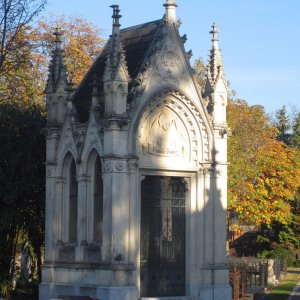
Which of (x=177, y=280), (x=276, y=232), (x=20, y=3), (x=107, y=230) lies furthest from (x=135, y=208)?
(x=276, y=232)

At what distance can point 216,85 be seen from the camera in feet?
77.1

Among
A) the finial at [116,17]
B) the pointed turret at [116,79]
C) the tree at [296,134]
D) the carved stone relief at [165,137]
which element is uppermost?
the tree at [296,134]

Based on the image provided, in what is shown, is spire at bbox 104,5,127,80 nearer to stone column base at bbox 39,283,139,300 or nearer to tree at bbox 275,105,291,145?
stone column base at bbox 39,283,139,300

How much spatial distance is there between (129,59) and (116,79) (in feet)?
6.50

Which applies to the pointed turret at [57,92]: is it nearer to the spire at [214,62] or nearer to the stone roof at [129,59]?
the stone roof at [129,59]

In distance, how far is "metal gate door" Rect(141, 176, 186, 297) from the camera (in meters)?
22.4

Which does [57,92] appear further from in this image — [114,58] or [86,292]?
[86,292]

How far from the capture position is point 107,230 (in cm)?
2128

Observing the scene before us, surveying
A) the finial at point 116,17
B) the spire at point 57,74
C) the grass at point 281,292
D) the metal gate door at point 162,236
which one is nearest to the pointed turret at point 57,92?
the spire at point 57,74

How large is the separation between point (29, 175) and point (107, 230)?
15.6 ft

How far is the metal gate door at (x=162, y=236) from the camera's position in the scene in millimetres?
22359

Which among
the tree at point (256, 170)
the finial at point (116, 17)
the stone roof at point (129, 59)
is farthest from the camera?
the tree at point (256, 170)

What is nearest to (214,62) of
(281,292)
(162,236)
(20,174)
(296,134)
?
(162,236)

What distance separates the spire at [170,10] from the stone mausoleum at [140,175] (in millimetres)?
38
